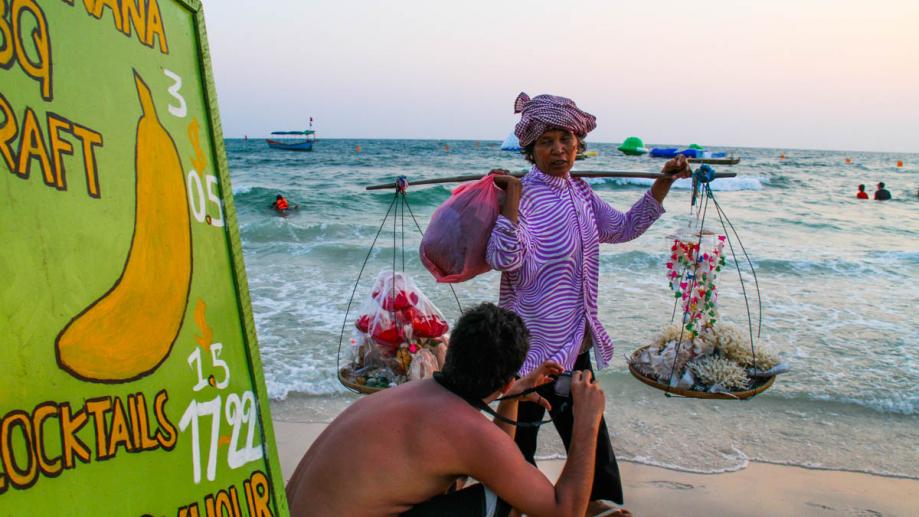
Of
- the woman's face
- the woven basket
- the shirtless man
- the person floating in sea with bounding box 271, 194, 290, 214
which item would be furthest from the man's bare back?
the person floating in sea with bounding box 271, 194, 290, 214

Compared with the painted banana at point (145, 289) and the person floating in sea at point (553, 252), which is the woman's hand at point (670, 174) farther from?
the painted banana at point (145, 289)

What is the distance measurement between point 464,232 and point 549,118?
0.52 metres

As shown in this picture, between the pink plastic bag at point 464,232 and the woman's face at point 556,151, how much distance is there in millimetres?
198

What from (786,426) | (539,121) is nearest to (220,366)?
(539,121)

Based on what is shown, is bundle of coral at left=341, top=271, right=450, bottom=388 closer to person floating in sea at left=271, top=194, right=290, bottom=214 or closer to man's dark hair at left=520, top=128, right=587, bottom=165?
man's dark hair at left=520, top=128, right=587, bottom=165

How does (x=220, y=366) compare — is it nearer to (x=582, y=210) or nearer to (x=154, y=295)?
(x=154, y=295)

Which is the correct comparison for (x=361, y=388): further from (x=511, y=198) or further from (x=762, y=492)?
(x=762, y=492)

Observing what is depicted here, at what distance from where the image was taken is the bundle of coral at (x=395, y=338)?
132 inches

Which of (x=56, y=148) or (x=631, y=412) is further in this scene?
(x=631, y=412)

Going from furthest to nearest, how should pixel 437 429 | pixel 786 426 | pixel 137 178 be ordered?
pixel 786 426
pixel 437 429
pixel 137 178

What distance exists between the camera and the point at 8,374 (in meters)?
0.88

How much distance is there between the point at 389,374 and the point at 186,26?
2.24 meters

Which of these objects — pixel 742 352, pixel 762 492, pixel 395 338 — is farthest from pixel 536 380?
pixel 762 492

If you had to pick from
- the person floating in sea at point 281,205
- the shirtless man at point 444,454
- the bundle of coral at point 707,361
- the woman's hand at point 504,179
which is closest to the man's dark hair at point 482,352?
the shirtless man at point 444,454
